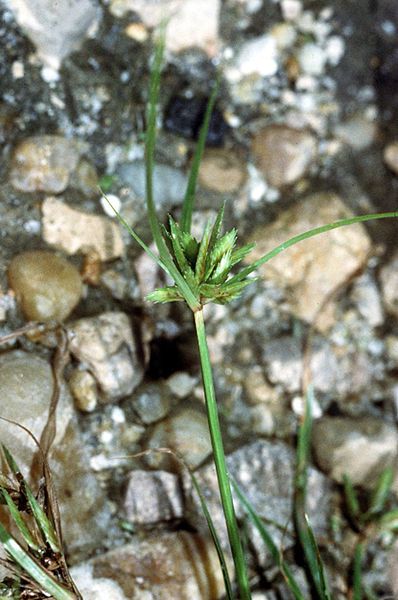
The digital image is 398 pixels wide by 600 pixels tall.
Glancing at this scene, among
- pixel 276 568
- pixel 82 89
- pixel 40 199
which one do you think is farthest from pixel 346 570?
pixel 82 89

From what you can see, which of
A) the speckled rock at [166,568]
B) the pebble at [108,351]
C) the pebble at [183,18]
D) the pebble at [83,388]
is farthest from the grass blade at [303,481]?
the pebble at [183,18]

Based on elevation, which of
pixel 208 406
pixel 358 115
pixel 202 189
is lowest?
pixel 208 406

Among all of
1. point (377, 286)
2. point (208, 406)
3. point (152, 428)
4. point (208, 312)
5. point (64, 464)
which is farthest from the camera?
point (377, 286)

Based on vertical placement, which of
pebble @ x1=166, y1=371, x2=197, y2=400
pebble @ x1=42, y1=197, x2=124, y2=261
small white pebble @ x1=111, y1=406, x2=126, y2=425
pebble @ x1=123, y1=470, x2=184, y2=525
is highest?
pebble @ x1=42, y1=197, x2=124, y2=261

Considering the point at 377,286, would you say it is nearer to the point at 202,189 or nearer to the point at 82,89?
the point at 202,189

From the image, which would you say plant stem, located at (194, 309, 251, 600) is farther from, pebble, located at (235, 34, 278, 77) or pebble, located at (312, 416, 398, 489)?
pebble, located at (235, 34, 278, 77)

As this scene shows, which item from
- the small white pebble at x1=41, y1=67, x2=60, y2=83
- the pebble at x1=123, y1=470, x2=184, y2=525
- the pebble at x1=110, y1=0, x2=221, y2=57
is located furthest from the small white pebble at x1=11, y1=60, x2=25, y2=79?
the pebble at x1=123, y1=470, x2=184, y2=525
